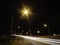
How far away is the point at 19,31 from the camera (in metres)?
58.2

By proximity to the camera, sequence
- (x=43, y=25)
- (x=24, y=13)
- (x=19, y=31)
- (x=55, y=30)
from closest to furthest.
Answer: (x=24, y=13)
(x=19, y=31)
(x=55, y=30)
(x=43, y=25)

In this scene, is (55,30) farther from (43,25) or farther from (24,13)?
(24,13)

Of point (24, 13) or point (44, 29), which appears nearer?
point (24, 13)

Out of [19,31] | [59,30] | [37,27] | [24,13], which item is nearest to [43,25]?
[37,27]

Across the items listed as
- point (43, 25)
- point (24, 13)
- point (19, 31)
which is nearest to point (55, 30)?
point (43, 25)

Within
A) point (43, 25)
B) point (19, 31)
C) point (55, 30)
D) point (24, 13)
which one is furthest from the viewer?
point (43, 25)

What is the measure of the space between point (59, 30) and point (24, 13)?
39.9m

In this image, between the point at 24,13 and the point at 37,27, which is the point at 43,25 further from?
the point at 24,13

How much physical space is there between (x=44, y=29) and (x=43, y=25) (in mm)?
5368

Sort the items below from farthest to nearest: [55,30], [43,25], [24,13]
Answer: [43,25] < [55,30] < [24,13]

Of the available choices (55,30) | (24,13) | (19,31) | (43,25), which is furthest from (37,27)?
(24,13)

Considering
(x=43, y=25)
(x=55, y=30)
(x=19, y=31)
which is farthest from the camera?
(x=43, y=25)

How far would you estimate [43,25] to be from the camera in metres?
75.4

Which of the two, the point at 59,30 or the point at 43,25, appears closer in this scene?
the point at 59,30
